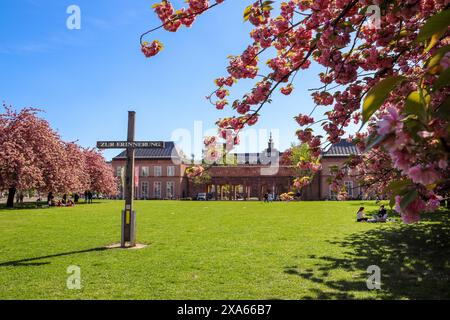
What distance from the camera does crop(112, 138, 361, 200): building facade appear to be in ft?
213

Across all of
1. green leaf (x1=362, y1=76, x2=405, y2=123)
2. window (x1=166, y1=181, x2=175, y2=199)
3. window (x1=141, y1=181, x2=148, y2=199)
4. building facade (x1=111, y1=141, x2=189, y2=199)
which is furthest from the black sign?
window (x1=141, y1=181, x2=148, y2=199)

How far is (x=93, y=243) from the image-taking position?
10.7 meters

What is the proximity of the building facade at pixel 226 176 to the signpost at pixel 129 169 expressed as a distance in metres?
54.2

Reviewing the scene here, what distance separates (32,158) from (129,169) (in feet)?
83.4

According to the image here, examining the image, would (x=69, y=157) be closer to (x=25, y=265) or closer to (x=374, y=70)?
(x=25, y=265)

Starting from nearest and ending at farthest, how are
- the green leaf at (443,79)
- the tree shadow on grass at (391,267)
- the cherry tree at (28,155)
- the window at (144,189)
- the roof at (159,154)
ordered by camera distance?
the green leaf at (443,79), the tree shadow on grass at (391,267), the cherry tree at (28,155), the roof at (159,154), the window at (144,189)

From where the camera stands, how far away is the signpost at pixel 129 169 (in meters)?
9.52

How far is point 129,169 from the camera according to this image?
384 inches

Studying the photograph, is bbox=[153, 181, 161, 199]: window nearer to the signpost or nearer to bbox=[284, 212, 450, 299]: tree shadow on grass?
bbox=[284, 212, 450, 299]: tree shadow on grass

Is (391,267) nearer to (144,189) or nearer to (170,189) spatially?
(170,189)

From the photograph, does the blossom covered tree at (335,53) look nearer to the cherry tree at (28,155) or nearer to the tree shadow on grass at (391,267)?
the tree shadow on grass at (391,267)

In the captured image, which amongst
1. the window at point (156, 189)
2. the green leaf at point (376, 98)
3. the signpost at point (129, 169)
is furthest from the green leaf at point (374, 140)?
the window at point (156, 189)

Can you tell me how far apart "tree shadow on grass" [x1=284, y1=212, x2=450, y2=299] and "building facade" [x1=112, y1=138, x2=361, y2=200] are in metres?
52.1
